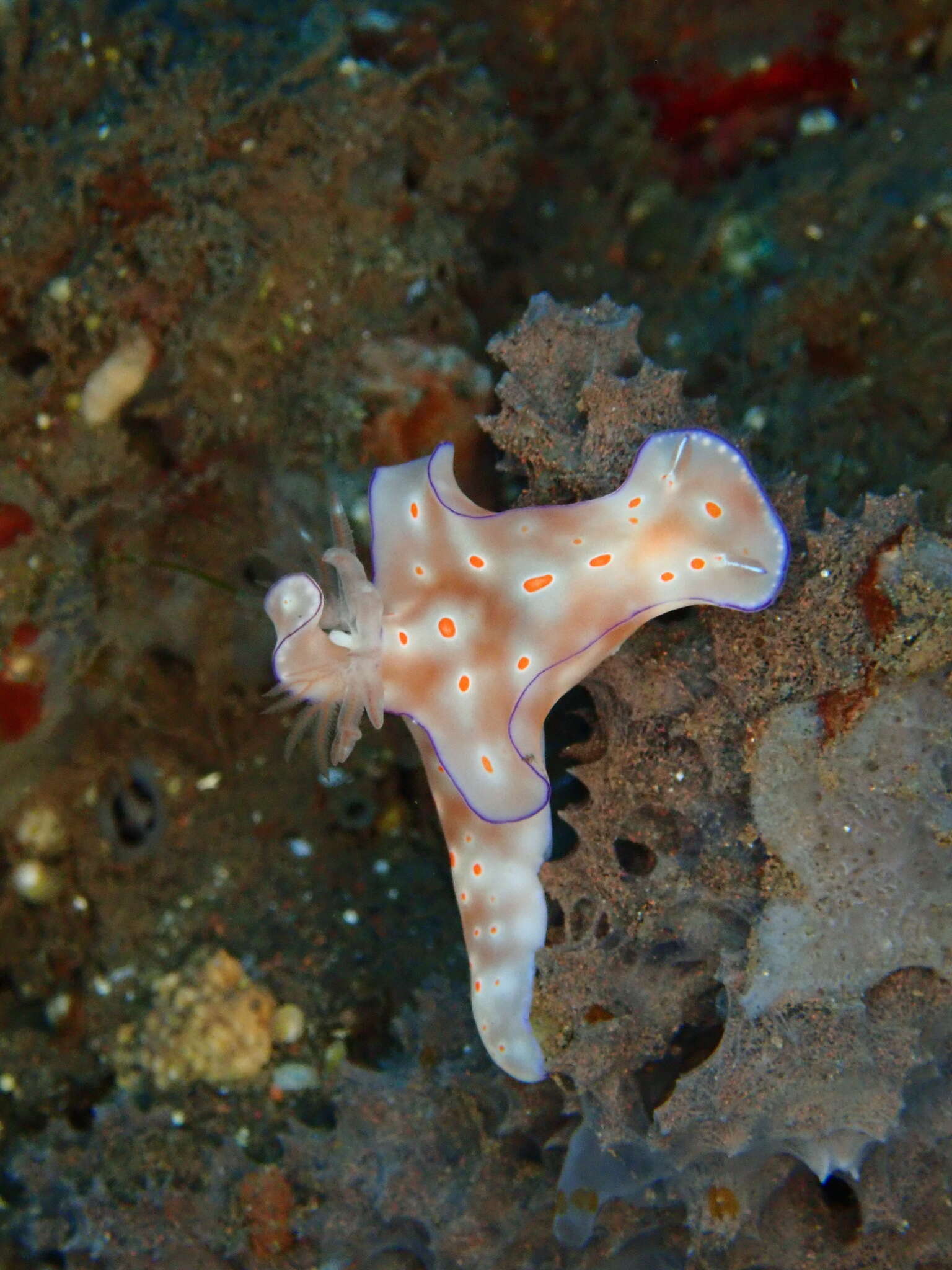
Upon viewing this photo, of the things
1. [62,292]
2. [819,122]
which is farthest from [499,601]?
[819,122]

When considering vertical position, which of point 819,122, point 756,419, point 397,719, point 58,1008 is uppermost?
point 819,122

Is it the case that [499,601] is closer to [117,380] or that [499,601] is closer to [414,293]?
[414,293]

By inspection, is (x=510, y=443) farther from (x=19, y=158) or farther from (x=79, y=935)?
(x=79, y=935)

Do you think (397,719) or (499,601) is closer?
(499,601)

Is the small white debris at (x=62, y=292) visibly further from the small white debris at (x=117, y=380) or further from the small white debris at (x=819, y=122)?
the small white debris at (x=819, y=122)

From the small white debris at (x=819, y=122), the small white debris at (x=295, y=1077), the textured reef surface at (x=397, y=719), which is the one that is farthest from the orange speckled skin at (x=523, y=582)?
the small white debris at (x=819, y=122)

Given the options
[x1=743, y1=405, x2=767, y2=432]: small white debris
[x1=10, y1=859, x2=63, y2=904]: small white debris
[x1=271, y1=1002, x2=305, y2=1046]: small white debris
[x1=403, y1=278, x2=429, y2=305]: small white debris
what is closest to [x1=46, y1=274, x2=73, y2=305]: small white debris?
[x1=403, y1=278, x2=429, y2=305]: small white debris

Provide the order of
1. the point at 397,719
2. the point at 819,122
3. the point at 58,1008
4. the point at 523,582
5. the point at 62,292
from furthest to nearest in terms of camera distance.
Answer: the point at 819,122, the point at 58,1008, the point at 397,719, the point at 62,292, the point at 523,582

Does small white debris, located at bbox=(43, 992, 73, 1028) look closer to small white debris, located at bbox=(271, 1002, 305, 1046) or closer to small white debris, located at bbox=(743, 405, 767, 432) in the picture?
small white debris, located at bbox=(271, 1002, 305, 1046)
